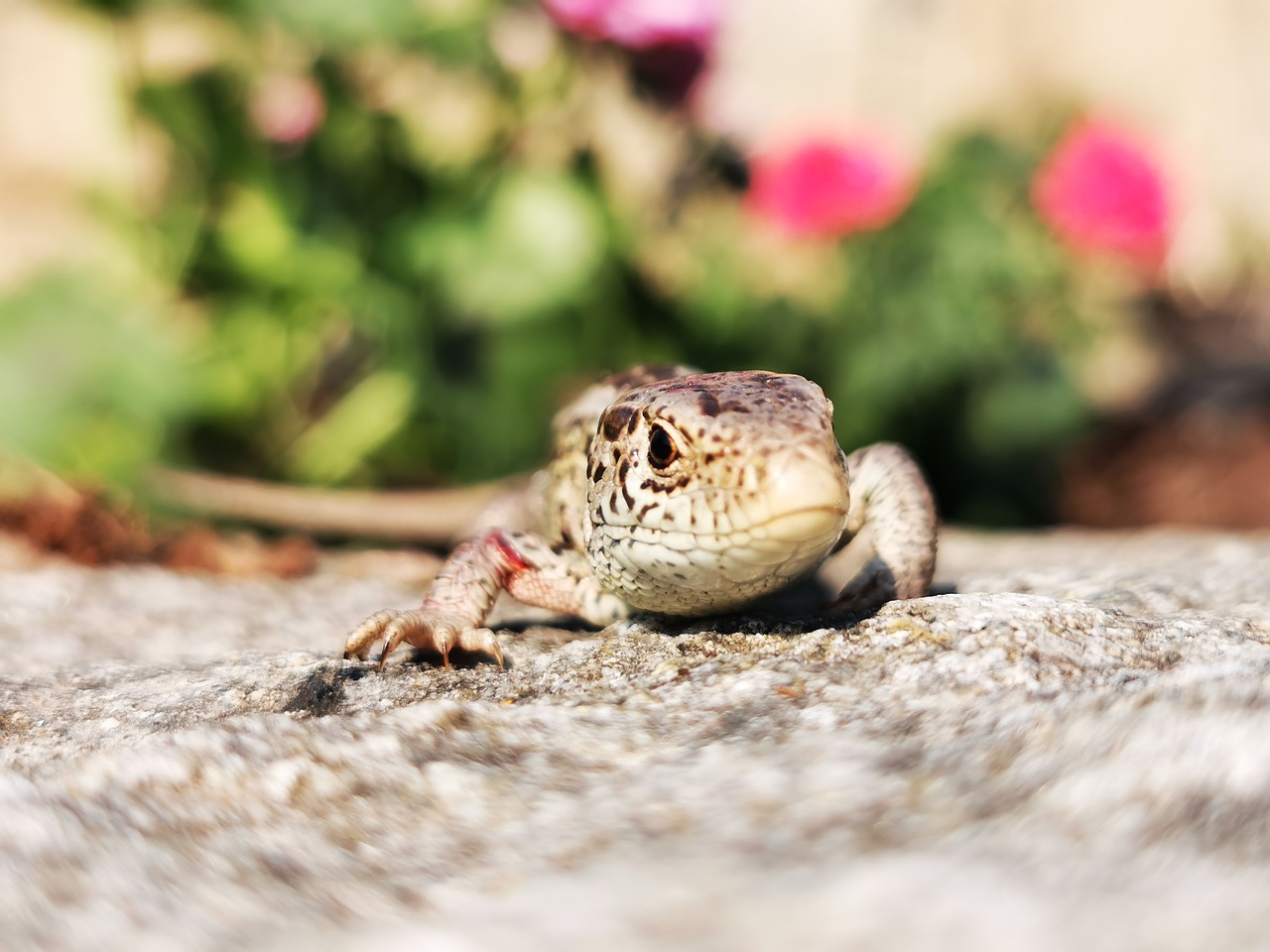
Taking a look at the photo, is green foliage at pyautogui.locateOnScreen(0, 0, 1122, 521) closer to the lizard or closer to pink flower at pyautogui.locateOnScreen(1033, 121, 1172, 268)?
pink flower at pyautogui.locateOnScreen(1033, 121, 1172, 268)

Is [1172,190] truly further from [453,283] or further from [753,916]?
[753,916]

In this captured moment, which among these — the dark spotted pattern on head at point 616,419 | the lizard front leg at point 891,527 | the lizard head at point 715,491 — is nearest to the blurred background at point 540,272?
the lizard front leg at point 891,527

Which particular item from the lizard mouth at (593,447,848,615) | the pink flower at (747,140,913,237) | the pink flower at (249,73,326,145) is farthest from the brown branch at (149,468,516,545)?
the lizard mouth at (593,447,848,615)

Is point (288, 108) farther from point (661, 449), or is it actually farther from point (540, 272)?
point (661, 449)

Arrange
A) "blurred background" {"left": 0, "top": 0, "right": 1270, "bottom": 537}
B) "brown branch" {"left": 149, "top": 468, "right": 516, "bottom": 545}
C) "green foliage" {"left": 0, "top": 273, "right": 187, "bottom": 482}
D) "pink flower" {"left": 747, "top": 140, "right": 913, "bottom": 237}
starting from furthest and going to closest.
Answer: "pink flower" {"left": 747, "top": 140, "right": 913, "bottom": 237} < "blurred background" {"left": 0, "top": 0, "right": 1270, "bottom": 537} < "brown branch" {"left": 149, "top": 468, "right": 516, "bottom": 545} < "green foliage" {"left": 0, "top": 273, "right": 187, "bottom": 482}

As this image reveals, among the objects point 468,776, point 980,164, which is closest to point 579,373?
point 980,164
